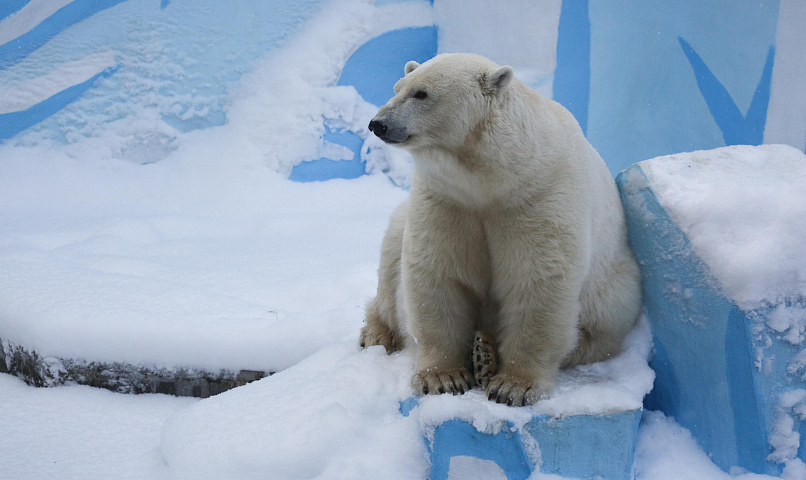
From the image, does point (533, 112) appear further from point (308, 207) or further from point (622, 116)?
point (308, 207)

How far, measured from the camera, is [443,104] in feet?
6.64

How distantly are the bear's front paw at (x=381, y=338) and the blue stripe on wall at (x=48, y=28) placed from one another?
266 inches

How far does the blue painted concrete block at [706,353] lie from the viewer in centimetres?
208

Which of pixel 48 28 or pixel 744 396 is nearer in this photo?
pixel 744 396

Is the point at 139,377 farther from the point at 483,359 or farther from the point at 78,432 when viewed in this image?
the point at 483,359

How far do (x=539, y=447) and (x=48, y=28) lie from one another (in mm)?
8028

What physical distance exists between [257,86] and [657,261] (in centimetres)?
644

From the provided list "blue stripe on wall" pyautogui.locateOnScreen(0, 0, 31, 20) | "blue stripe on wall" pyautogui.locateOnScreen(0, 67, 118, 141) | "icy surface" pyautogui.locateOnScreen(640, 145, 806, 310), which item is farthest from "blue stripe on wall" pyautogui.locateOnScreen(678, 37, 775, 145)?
"blue stripe on wall" pyautogui.locateOnScreen(0, 0, 31, 20)

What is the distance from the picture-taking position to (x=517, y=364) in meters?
2.19

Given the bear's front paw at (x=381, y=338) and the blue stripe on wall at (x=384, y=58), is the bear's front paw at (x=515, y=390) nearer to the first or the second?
the bear's front paw at (x=381, y=338)

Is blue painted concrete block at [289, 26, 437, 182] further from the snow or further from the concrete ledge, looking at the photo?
the concrete ledge

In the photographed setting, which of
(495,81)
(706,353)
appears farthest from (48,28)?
(706,353)

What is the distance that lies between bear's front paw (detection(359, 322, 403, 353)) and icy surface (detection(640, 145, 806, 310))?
131cm

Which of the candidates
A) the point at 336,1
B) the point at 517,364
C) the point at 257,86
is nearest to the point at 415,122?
the point at 517,364
